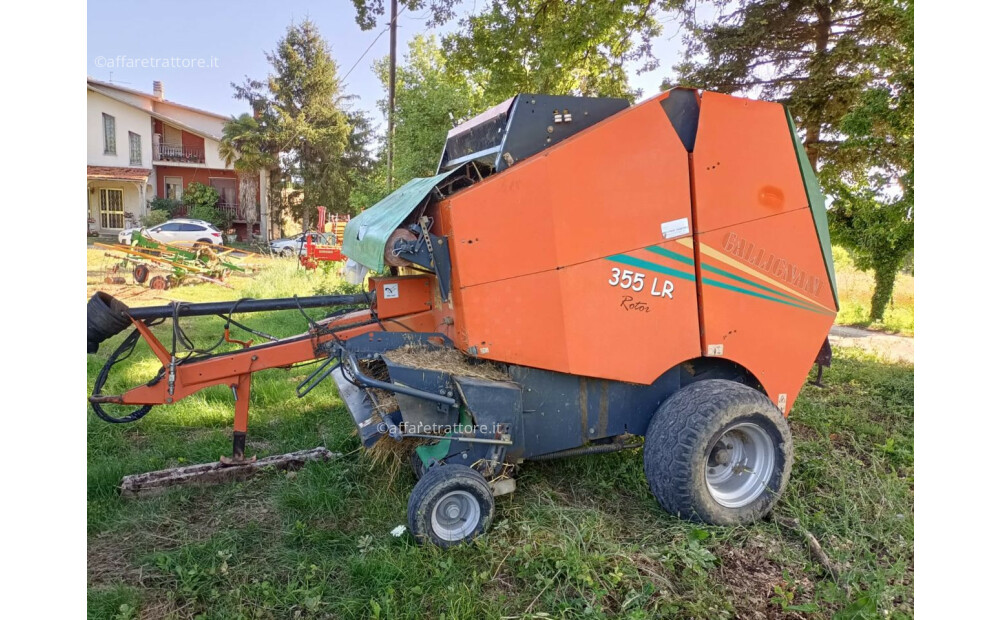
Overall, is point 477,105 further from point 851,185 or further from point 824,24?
point 851,185

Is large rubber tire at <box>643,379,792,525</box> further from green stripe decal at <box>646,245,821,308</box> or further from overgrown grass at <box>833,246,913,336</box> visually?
overgrown grass at <box>833,246,913,336</box>

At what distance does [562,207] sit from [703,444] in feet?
5.31

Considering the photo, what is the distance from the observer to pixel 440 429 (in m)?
3.65

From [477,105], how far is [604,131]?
9809mm

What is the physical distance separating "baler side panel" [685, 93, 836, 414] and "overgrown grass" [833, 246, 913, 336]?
356 inches

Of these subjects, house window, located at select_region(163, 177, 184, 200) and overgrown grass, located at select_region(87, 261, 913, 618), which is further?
house window, located at select_region(163, 177, 184, 200)

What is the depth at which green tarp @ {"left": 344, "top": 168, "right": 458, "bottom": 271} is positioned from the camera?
3.66 metres

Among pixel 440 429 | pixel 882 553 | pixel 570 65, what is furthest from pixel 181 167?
pixel 882 553

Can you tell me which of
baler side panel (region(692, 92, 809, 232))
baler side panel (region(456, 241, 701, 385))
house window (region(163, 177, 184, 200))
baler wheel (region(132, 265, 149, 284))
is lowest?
baler side panel (region(456, 241, 701, 385))

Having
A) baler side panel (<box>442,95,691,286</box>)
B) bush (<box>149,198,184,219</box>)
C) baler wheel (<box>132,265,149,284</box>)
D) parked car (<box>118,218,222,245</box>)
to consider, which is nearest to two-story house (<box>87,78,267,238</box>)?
bush (<box>149,198,184,219</box>)

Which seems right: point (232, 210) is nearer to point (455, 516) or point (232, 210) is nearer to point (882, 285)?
point (882, 285)

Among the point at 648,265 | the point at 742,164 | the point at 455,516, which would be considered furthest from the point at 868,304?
the point at 455,516

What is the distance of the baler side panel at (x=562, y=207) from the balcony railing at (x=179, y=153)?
1110 inches

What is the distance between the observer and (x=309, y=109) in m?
28.0
